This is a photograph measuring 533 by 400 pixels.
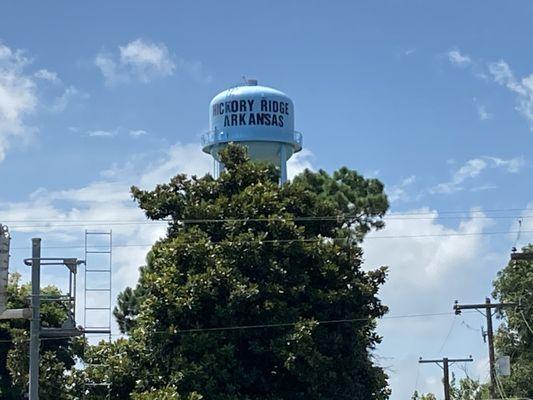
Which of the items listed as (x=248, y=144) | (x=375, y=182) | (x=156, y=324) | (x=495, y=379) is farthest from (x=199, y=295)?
(x=495, y=379)

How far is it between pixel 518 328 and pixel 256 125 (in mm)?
20683

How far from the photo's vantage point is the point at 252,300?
30.2 meters

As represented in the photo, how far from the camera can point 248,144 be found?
157 ft

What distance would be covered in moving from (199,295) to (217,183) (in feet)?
15.4

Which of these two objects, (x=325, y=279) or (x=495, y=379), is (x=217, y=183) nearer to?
(x=325, y=279)

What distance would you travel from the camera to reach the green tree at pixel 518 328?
56.2 meters

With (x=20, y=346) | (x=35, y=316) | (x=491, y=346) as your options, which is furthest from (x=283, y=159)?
(x=35, y=316)

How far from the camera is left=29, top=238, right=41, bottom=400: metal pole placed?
89.0ft

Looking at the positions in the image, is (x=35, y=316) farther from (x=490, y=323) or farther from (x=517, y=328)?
(x=517, y=328)

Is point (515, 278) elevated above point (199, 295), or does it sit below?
above

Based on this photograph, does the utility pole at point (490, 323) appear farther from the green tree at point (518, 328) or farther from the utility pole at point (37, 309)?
the utility pole at point (37, 309)

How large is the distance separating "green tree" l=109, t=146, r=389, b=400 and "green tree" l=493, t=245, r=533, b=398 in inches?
999

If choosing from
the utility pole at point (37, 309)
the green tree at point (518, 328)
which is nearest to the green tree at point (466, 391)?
the green tree at point (518, 328)

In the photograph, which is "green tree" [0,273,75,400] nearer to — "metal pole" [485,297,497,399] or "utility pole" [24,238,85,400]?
"utility pole" [24,238,85,400]
